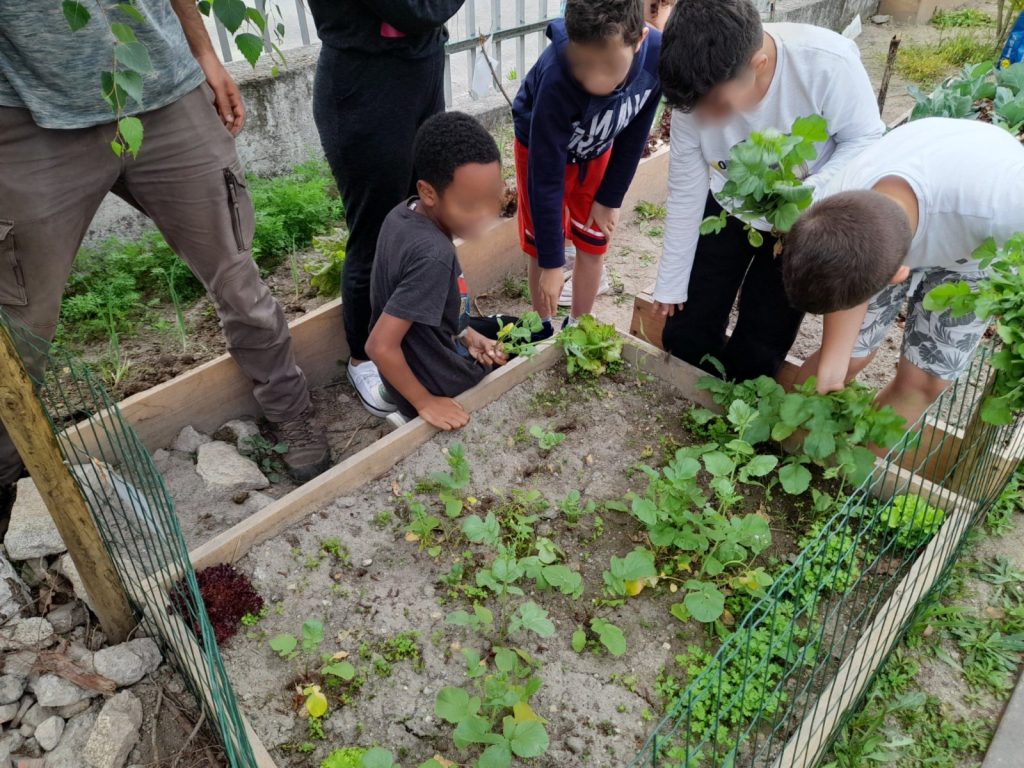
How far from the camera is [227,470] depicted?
2639 millimetres

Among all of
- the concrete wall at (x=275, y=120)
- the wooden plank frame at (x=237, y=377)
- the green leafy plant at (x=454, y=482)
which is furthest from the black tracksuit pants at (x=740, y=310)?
the concrete wall at (x=275, y=120)

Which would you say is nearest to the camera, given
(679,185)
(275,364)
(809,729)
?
(809,729)

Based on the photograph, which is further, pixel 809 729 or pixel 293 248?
pixel 293 248

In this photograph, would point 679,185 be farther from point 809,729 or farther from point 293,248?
point 293,248

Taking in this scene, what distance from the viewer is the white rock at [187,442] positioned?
8.96 feet

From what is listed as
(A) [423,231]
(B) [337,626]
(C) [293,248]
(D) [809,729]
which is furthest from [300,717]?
(C) [293,248]

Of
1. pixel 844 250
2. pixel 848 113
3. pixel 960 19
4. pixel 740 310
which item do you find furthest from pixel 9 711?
pixel 960 19

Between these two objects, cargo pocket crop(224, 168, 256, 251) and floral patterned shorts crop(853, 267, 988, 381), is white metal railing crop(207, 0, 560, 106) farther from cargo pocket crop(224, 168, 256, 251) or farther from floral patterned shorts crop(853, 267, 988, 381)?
floral patterned shorts crop(853, 267, 988, 381)

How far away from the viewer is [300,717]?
1.89 m

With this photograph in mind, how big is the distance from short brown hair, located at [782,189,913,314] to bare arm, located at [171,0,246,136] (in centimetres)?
183

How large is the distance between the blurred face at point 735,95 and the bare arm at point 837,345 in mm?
687

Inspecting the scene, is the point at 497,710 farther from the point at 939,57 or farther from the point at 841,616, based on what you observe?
the point at 939,57

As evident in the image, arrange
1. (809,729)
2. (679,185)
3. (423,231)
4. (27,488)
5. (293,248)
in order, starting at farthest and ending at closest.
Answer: (293,248) < (679,185) < (423,231) < (27,488) < (809,729)

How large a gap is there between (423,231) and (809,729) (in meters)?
1.76
